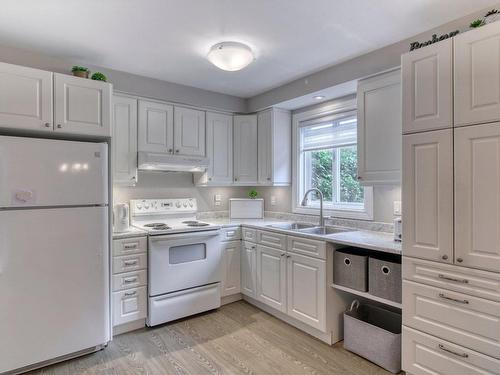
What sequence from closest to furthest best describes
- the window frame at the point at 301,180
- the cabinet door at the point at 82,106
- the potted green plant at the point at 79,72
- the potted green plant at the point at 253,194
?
the cabinet door at the point at 82,106, the potted green plant at the point at 79,72, the window frame at the point at 301,180, the potted green plant at the point at 253,194

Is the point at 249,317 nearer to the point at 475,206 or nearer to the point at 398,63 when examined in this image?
the point at 475,206

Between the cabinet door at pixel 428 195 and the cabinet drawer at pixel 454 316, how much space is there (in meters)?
0.22

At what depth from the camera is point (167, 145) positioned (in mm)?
3373

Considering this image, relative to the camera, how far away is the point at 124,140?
10.2 ft

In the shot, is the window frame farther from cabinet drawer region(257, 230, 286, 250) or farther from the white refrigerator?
the white refrigerator

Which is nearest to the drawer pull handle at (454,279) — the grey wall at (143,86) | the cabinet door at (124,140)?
the cabinet door at (124,140)

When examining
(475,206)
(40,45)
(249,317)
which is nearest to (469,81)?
(475,206)

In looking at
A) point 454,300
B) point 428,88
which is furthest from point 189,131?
point 454,300

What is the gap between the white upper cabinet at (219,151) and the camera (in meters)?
3.70

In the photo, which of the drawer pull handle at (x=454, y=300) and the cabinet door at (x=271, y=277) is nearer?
the drawer pull handle at (x=454, y=300)

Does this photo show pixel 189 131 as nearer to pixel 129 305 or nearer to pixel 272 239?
pixel 272 239

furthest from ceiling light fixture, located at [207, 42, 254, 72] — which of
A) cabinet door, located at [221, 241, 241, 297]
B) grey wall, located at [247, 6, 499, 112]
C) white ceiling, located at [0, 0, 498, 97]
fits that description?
cabinet door, located at [221, 241, 241, 297]

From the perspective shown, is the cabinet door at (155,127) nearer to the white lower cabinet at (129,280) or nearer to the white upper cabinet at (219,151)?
the white upper cabinet at (219,151)

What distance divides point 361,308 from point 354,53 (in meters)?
2.21
